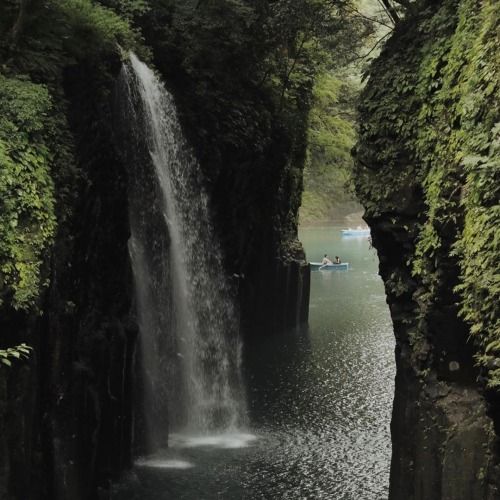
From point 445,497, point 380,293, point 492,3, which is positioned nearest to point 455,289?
point 445,497

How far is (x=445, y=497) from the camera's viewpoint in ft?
29.8

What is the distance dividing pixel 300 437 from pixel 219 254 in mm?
6057

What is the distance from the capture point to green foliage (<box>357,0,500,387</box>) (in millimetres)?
7867

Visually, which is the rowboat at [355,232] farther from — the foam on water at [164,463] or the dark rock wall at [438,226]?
the dark rock wall at [438,226]

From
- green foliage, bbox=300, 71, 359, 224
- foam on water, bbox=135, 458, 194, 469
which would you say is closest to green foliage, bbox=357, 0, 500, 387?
foam on water, bbox=135, 458, 194, 469

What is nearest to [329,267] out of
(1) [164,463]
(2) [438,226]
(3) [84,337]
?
(1) [164,463]

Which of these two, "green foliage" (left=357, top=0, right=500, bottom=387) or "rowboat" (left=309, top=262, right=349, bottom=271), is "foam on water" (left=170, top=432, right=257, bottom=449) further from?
"rowboat" (left=309, top=262, right=349, bottom=271)

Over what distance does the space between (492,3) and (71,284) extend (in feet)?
24.2

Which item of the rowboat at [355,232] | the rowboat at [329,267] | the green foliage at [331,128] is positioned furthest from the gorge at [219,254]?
the rowboat at [355,232]

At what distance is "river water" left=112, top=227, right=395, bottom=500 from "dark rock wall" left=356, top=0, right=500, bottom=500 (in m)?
3.41

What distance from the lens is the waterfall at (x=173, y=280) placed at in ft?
52.8

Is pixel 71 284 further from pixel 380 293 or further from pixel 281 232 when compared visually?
pixel 380 293

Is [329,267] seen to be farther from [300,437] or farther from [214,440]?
[300,437]

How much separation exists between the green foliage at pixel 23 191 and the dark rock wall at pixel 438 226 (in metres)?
4.70
